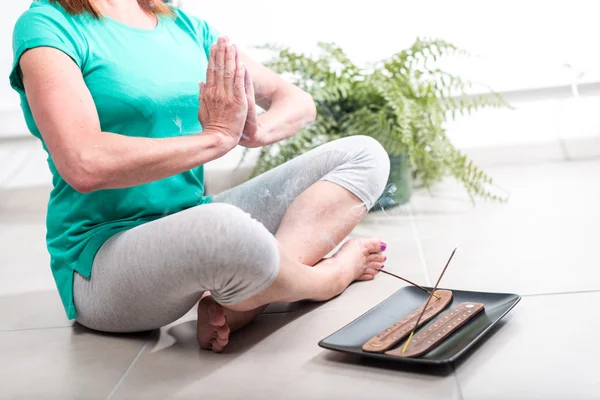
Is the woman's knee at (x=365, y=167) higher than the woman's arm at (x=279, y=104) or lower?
lower

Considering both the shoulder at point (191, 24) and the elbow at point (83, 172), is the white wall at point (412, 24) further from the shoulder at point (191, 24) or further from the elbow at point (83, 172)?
the elbow at point (83, 172)

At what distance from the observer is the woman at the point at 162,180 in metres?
1.15

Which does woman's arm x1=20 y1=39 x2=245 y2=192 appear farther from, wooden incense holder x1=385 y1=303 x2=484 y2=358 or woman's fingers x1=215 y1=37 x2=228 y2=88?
wooden incense holder x1=385 y1=303 x2=484 y2=358

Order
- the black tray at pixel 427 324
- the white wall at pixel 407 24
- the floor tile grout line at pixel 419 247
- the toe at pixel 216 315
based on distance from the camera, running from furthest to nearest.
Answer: the white wall at pixel 407 24, the floor tile grout line at pixel 419 247, the toe at pixel 216 315, the black tray at pixel 427 324

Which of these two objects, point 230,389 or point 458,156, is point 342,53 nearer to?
point 458,156

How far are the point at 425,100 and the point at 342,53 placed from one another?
11.0 inches

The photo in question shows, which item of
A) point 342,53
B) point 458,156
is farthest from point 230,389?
point 342,53

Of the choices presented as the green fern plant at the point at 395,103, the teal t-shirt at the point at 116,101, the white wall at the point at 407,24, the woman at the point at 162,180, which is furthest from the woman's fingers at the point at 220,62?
the white wall at the point at 407,24

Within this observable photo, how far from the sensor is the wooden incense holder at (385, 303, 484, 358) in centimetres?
114

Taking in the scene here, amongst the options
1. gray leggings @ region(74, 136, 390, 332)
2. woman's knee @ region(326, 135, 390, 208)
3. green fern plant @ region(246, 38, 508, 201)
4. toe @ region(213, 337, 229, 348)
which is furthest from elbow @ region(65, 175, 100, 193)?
green fern plant @ region(246, 38, 508, 201)

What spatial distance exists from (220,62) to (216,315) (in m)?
0.42

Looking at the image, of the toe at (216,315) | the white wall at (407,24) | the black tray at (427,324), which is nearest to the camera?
the black tray at (427,324)

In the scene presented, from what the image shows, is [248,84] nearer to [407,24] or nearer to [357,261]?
[357,261]

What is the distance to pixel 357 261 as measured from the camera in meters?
1.53
